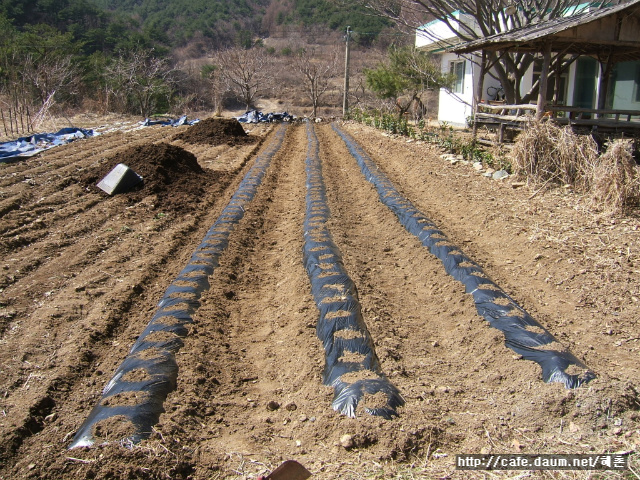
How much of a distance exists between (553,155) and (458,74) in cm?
1375

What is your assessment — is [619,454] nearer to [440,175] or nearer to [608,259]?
[608,259]

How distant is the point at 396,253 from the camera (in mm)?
5434

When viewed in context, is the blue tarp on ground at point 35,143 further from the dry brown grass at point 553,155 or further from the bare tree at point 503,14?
the dry brown grass at point 553,155

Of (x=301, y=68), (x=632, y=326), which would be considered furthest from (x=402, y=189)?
(x=301, y=68)

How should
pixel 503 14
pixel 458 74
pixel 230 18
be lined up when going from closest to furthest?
pixel 503 14, pixel 458 74, pixel 230 18

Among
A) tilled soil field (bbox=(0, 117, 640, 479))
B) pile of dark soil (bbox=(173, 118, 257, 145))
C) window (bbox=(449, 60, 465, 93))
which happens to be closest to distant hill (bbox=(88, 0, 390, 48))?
window (bbox=(449, 60, 465, 93))

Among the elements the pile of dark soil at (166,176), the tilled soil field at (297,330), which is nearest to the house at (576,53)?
the tilled soil field at (297,330)

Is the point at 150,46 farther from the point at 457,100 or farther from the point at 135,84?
the point at 457,100

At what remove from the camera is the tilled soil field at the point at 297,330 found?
8.04ft

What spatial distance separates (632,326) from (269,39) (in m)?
62.8

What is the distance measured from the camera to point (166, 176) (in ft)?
27.0

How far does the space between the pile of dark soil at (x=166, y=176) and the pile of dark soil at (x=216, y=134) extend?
182 inches

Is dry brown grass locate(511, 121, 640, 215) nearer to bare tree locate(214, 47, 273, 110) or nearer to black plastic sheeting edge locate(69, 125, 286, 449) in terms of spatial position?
black plastic sheeting edge locate(69, 125, 286, 449)

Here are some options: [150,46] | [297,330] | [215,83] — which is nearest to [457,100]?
[297,330]
